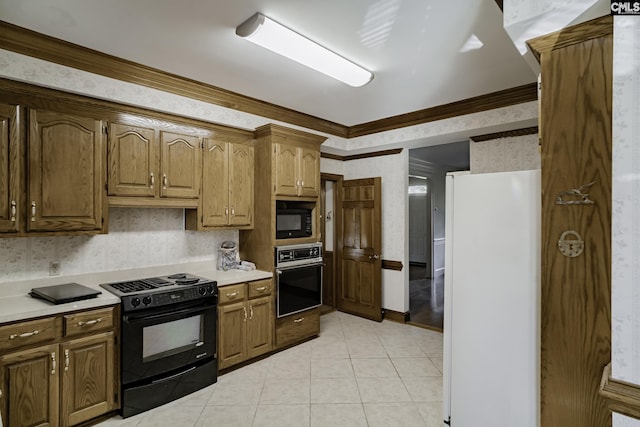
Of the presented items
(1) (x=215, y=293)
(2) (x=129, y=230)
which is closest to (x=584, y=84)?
(1) (x=215, y=293)

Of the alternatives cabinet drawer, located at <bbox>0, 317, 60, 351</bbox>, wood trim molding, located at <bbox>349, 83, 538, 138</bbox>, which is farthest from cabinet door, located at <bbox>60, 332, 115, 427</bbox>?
wood trim molding, located at <bbox>349, 83, 538, 138</bbox>

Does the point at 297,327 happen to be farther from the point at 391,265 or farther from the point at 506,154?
the point at 506,154

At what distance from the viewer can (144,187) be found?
9.20 feet

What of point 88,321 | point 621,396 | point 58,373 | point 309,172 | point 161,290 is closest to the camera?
point 621,396

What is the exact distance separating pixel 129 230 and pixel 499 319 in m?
3.00

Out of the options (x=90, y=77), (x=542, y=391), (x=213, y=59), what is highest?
(x=213, y=59)

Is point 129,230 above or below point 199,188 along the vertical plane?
below

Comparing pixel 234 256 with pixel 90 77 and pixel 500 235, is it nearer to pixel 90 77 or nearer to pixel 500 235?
pixel 90 77

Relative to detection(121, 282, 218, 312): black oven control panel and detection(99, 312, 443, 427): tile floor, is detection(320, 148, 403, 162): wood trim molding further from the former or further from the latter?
detection(121, 282, 218, 312): black oven control panel

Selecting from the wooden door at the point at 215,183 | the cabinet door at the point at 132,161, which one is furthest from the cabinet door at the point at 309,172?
the cabinet door at the point at 132,161

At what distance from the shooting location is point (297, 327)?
12.1 ft

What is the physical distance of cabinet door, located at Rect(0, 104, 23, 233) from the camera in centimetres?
216

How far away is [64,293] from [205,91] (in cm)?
201

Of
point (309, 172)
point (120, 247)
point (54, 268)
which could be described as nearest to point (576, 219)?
point (309, 172)
